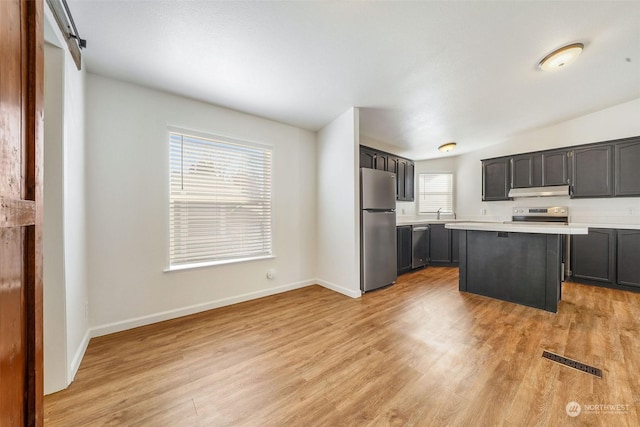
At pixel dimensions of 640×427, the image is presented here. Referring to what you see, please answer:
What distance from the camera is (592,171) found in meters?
3.86

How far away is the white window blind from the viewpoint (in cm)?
582

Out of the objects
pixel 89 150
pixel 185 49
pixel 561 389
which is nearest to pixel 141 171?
pixel 89 150

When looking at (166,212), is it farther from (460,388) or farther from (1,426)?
(460,388)

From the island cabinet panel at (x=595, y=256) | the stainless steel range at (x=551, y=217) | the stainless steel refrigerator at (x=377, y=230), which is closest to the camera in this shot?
the stainless steel refrigerator at (x=377, y=230)

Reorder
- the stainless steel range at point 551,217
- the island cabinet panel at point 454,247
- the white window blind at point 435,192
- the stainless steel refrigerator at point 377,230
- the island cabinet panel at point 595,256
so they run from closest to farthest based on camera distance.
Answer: the stainless steel refrigerator at point 377,230
the island cabinet panel at point 595,256
the stainless steel range at point 551,217
the island cabinet panel at point 454,247
the white window blind at point 435,192

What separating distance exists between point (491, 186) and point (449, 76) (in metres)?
3.36

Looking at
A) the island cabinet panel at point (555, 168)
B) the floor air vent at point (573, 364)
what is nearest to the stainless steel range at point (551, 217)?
the island cabinet panel at point (555, 168)

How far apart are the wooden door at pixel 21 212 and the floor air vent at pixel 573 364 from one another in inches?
115

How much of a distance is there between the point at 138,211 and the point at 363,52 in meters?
2.71

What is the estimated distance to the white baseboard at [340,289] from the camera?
3.28 m

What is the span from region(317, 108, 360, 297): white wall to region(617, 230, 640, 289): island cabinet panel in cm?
387

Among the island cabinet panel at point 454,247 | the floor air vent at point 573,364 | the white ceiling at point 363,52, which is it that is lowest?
the floor air vent at point 573,364

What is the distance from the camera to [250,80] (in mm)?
2463

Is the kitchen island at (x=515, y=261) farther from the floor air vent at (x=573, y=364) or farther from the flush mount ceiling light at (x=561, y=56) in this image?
the flush mount ceiling light at (x=561, y=56)
